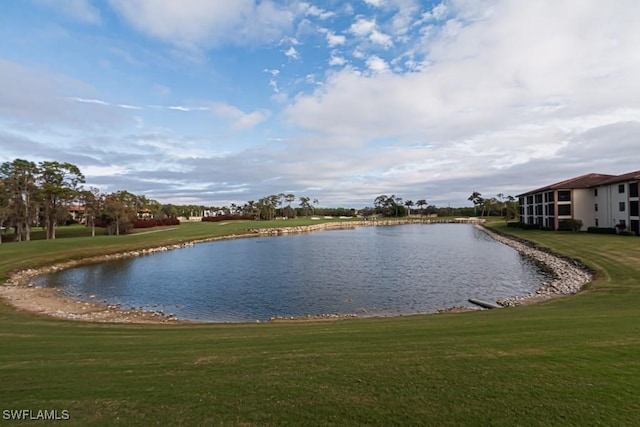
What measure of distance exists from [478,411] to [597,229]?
174 feet

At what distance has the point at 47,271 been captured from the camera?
91.9 ft

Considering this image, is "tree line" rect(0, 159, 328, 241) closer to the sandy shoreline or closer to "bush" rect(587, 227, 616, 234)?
the sandy shoreline

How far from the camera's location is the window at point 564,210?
171 feet

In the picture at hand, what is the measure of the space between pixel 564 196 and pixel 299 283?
48.6 m

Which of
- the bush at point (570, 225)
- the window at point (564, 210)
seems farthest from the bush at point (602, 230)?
the window at point (564, 210)

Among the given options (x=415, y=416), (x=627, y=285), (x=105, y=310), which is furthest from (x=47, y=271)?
(x=627, y=285)

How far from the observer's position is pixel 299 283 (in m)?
23.1

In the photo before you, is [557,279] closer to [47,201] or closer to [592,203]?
[592,203]

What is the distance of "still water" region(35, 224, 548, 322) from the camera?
17.6 m

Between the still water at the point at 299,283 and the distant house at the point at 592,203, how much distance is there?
18.6 metres

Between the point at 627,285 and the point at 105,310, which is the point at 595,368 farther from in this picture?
the point at 105,310

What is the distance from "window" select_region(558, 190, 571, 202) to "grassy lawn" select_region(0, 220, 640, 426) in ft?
171

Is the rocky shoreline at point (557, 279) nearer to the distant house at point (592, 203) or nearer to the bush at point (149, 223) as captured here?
the distant house at point (592, 203)

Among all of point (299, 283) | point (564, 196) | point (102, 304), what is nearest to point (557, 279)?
point (299, 283)
